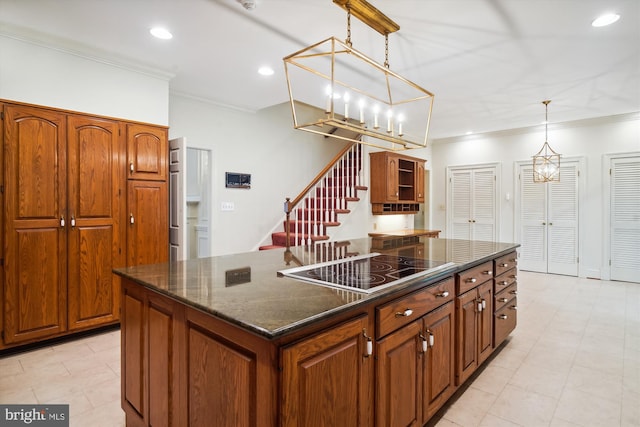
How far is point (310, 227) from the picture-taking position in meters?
5.59

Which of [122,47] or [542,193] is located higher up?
[122,47]

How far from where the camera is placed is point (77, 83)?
10.7ft

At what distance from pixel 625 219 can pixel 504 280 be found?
4.57 m

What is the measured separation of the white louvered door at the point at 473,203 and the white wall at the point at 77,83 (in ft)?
20.6

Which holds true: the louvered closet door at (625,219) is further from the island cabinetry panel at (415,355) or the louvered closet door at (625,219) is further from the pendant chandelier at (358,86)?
the island cabinetry panel at (415,355)

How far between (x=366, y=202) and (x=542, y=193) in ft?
11.5

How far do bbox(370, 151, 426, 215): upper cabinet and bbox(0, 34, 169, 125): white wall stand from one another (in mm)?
3600

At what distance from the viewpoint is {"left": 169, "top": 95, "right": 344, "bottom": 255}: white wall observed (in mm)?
4871

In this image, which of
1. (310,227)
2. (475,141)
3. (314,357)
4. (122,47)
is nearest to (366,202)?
(310,227)

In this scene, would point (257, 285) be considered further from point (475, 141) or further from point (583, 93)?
point (475, 141)

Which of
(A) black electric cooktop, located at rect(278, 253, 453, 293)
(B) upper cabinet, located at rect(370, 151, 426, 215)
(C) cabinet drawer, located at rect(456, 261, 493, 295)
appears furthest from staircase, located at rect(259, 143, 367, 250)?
(A) black electric cooktop, located at rect(278, 253, 453, 293)

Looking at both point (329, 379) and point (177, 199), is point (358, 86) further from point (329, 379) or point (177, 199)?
point (329, 379)

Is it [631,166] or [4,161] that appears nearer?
[4,161]

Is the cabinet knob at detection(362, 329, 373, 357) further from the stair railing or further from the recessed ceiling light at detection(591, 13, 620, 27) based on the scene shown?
the stair railing
